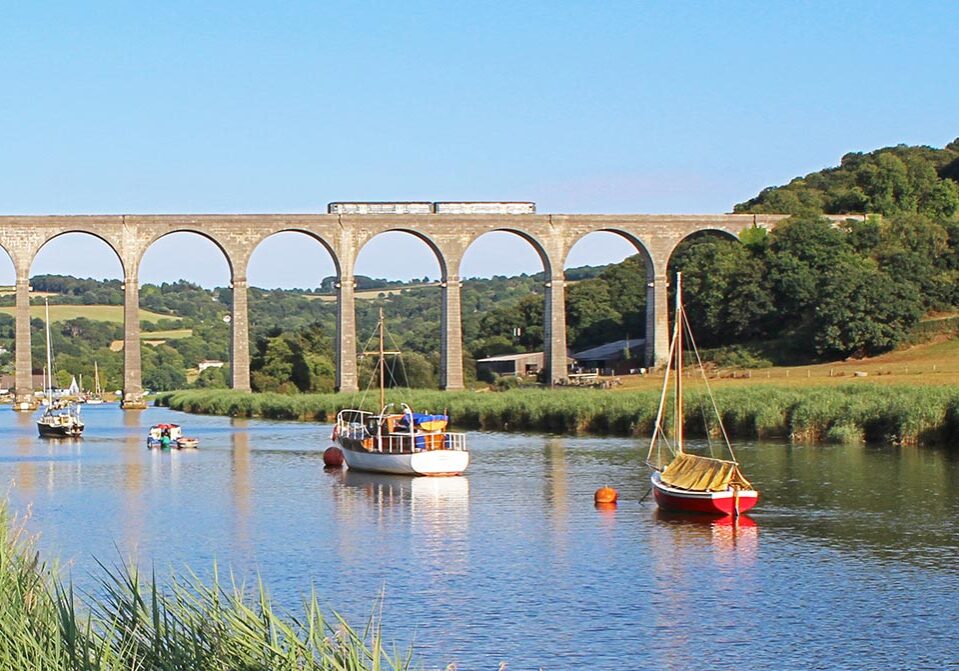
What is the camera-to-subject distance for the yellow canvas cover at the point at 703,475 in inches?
947

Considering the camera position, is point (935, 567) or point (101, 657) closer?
point (101, 657)

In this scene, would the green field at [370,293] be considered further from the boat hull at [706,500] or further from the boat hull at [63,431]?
the boat hull at [706,500]

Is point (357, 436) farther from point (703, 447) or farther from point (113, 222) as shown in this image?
point (113, 222)

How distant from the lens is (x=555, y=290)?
70125 millimetres

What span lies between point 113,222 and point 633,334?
2798cm

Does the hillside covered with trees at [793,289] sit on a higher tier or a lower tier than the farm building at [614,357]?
higher

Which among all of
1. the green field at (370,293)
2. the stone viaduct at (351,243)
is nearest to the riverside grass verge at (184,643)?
the stone viaduct at (351,243)

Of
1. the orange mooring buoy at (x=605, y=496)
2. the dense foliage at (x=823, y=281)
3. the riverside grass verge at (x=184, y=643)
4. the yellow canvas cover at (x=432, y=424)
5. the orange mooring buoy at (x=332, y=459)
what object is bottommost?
the orange mooring buoy at (x=605, y=496)

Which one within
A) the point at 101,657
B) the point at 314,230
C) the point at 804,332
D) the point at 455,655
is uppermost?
the point at 314,230

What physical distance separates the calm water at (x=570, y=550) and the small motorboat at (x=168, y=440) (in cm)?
657

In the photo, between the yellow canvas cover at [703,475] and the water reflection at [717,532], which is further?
the yellow canvas cover at [703,475]

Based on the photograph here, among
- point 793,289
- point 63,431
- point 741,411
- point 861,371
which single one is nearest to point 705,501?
point 741,411

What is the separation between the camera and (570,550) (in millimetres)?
21109

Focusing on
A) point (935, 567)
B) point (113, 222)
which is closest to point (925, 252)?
point (113, 222)
